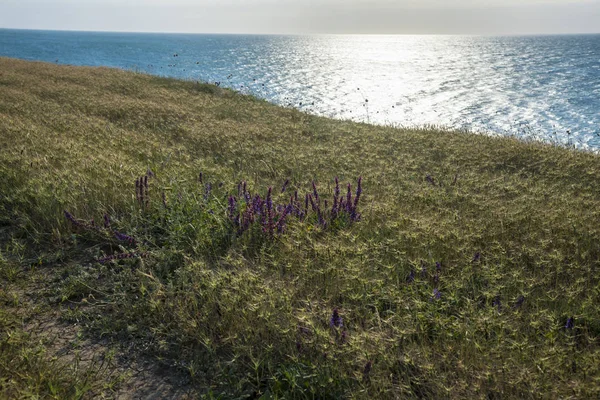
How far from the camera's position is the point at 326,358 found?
9.81 ft

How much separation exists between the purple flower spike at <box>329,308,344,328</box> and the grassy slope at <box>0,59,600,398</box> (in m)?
0.07

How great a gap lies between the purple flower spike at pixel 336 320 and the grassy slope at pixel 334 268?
2.6 inches

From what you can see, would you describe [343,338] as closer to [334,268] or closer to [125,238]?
[334,268]

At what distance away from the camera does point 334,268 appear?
4000 mm

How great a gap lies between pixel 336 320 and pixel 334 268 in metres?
0.83

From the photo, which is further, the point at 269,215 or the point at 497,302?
the point at 269,215

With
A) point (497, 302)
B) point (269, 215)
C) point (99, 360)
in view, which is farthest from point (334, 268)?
point (99, 360)

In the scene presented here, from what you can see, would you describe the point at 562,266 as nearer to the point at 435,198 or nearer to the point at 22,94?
the point at 435,198

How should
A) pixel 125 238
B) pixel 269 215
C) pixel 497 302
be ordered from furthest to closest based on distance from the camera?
1. pixel 269 215
2. pixel 125 238
3. pixel 497 302

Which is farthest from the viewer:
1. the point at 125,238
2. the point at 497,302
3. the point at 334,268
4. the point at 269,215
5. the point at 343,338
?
the point at 269,215

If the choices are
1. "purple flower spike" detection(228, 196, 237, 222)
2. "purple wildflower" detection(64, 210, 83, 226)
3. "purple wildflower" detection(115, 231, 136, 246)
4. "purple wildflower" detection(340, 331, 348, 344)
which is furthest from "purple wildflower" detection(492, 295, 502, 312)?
"purple wildflower" detection(64, 210, 83, 226)

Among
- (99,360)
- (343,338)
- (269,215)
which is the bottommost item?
(99,360)

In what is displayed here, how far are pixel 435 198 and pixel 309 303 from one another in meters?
3.42

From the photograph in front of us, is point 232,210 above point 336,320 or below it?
above
